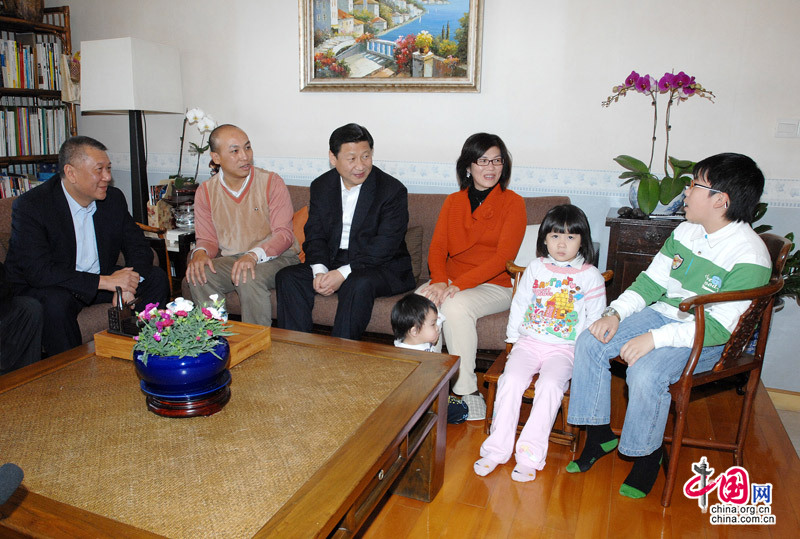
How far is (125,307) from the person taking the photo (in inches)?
75.7

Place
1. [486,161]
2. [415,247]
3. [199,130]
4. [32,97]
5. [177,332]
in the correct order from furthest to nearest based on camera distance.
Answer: [32,97] < [199,130] < [415,247] < [486,161] < [177,332]

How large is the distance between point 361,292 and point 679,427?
54.1 inches

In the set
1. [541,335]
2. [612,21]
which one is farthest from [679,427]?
[612,21]

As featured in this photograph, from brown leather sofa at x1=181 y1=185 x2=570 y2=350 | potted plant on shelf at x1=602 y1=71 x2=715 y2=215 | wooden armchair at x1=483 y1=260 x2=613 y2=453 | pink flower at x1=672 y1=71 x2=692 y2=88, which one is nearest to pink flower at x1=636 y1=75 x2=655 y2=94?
potted plant on shelf at x1=602 y1=71 x2=715 y2=215

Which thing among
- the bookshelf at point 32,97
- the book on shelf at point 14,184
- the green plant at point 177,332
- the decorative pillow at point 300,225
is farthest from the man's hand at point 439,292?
the bookshelf at point 32,97

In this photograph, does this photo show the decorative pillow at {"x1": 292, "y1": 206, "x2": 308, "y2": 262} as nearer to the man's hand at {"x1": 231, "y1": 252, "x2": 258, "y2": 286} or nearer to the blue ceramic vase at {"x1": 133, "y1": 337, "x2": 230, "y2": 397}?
the man's hand at {"x1": 231, "y1": 252, "x2": 258, "y2": 286}

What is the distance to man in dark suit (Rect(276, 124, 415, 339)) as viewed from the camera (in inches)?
103

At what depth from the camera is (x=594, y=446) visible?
2.06 meters

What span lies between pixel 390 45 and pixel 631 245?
5.66ft

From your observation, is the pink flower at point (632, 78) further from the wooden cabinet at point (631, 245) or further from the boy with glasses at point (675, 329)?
the boy with glasses at point (675, 329)

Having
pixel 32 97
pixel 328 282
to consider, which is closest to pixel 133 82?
pixel 32 97

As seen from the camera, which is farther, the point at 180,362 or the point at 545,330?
the point at 545,330

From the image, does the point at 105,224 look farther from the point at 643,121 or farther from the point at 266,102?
the point at 643,121

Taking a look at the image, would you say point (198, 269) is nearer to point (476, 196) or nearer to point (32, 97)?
point (476, 196)
